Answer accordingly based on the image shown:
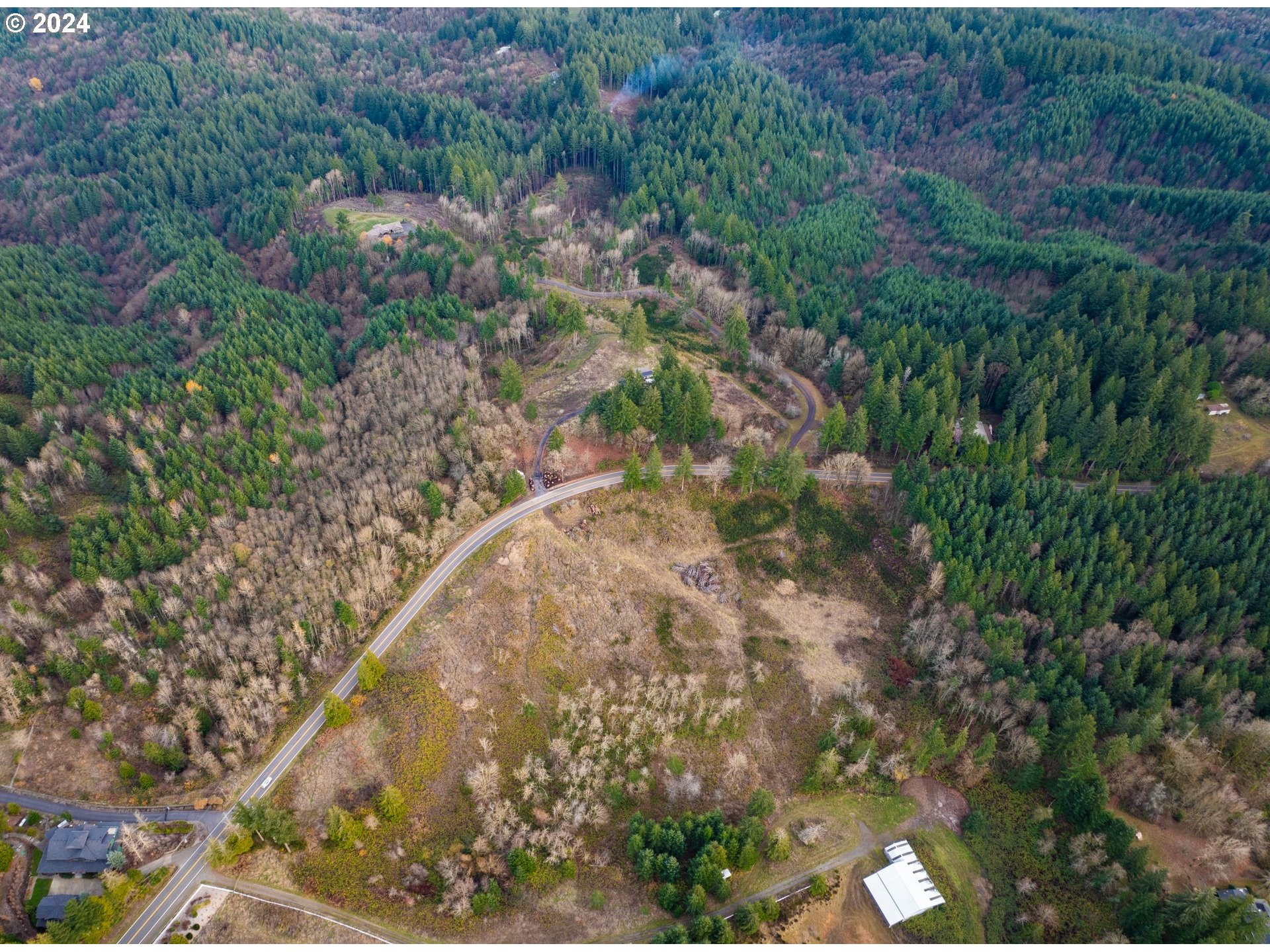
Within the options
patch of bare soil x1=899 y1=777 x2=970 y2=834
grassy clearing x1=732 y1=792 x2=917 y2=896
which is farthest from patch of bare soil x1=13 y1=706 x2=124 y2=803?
patch of bare soil x1=899 y1=777 x2=970 y2=834

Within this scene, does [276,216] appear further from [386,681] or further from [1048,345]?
[1048,345]

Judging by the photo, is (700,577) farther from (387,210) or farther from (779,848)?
(387,210)

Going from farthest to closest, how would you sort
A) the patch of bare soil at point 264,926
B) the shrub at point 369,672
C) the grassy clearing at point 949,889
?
the shrub at point 369,672 < the grassy clearing at point 949,889 < the patch of bare soil at point 264,926

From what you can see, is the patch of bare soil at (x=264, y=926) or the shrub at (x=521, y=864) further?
the shrub at (x=521, y=864)

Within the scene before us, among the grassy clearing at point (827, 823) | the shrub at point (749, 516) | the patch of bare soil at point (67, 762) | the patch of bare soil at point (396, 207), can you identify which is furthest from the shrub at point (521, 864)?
the patch of bare soil at point (396, 207)

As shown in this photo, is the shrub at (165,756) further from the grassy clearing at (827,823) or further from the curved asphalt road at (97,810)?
the grassy clearing at (827,823)

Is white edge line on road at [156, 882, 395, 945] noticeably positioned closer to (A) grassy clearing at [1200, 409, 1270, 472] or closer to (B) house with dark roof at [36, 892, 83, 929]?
(B) house with dark roof at [36, 892, 83, 929]

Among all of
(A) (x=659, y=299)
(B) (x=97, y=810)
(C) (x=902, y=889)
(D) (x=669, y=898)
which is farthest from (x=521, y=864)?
(A) (x=659, y=299)
